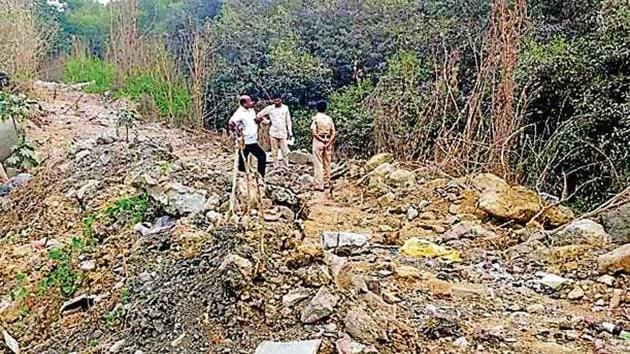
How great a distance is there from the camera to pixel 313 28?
16.8m

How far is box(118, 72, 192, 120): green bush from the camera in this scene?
51.9 ft

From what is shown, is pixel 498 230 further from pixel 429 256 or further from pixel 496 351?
pixel 496 351

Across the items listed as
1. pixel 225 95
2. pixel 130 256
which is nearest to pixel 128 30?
pixel 225 95

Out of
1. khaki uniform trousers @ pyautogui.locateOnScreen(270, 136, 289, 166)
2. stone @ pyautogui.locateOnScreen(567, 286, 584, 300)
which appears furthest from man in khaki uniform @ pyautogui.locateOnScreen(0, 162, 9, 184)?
stone @ pyautogui.locateOnScreen(567, 286, 584, 300)

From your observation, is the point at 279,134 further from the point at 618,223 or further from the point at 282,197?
the point at 618,223

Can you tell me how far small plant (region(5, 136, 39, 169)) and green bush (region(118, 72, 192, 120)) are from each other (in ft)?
16.9

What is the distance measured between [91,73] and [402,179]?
15132mm

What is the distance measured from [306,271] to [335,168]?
629 cm

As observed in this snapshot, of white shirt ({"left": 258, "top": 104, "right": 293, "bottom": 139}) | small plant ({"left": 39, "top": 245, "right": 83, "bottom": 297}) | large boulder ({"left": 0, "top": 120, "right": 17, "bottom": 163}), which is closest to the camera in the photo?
small plant ({"left": 39, "top": 245, "right": 83, "bottom": 297})

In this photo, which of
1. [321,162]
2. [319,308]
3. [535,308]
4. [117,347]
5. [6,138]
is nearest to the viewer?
[319,308]

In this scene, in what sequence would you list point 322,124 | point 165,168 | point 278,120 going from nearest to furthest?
point 165,168 < point 322,124 < point 278,120

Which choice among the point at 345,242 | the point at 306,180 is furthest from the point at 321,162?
the point at 345,242

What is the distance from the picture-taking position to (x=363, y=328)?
3.36 metres

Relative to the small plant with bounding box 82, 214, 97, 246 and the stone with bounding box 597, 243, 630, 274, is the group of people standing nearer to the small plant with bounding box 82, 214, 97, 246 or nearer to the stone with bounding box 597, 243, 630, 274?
the small plant with bounding box 82, 214, 97, 246
